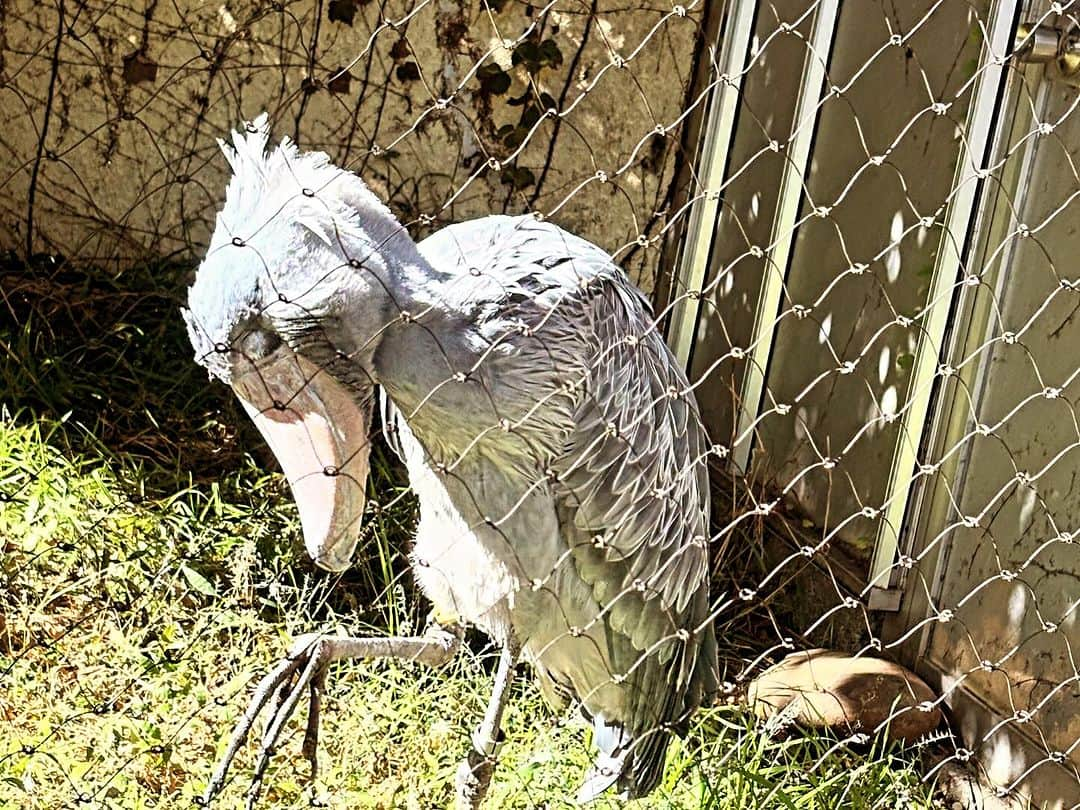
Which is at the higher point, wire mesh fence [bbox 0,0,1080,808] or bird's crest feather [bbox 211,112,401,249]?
bird's crest feather [bbox 211,112,401,249]

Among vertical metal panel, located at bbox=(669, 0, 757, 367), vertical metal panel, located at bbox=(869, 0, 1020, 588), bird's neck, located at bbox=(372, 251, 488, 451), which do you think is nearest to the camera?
bird's neck, located at bbox=(372, 251, 488, 451)

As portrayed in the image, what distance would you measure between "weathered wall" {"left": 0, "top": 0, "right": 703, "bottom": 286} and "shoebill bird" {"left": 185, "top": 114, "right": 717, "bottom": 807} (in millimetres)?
1930

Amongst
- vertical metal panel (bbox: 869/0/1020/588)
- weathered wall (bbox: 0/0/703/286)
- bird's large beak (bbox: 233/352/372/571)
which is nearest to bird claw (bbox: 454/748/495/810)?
bird's large beak (bbox: 233/352/372/571)

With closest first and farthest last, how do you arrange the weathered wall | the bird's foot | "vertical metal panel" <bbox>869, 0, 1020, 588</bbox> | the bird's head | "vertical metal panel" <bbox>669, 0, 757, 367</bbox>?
the bird's head → the bird's foot → "vertical metal panel" <bbox>869, 0, 1020, 588</bbox> → "vertical metal panel" <bbox>669, 0, 757, 367</bbox> → the weathered wall

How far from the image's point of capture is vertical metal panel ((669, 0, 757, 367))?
3742 millimetres

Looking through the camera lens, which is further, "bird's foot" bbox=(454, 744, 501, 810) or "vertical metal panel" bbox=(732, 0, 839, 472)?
"vertical metal panel" bbox=(732, 0, 839, 472)

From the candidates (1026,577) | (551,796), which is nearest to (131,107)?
(551,796)

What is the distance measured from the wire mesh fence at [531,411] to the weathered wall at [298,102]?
1 centimetres

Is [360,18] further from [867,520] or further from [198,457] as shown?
[867,520]

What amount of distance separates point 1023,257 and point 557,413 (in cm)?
116

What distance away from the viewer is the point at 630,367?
87.3 inches

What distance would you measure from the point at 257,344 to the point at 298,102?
8.25ft

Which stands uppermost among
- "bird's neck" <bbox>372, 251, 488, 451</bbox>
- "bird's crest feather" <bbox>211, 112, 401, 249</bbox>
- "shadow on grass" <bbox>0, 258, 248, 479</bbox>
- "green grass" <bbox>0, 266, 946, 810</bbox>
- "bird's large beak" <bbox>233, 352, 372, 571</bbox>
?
"bird's crest feather" <bbox>211, 112, 401, 249</bbox>

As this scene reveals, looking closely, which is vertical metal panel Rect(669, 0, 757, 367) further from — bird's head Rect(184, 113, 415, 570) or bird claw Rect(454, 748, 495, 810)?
bird's head Rect(184, 113, 415, 570)
